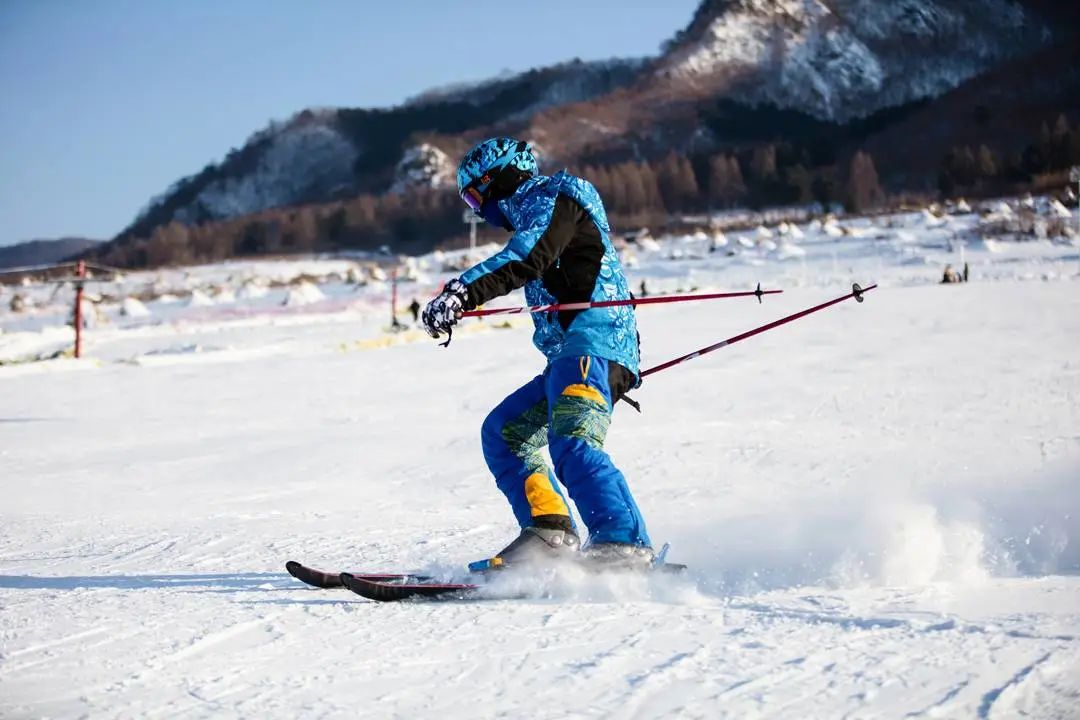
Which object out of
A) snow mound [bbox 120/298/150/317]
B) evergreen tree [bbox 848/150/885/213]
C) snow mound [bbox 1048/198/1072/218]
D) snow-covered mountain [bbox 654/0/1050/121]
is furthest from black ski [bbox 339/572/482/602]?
snow-covered mountain [bbox 654/0/1050/121]

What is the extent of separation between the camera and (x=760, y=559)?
165 inches

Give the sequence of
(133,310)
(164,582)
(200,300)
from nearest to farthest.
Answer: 1. (164,582)
2. (133,310)
3. (200,300)

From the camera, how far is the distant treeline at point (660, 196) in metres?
67.4

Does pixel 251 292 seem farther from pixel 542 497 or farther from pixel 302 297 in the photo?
pixel 542 497

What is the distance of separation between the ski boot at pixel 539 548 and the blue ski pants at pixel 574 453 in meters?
0.06

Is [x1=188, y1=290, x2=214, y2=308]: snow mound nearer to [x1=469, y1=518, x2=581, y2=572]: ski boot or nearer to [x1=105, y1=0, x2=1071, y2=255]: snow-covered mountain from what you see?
[x1=469, y1=518, x2=581, y2=572]: ski boot

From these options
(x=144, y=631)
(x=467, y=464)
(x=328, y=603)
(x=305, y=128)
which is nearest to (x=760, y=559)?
(x=328, y=603)

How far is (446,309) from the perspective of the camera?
3.51 m

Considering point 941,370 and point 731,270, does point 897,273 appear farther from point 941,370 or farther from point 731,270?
point 941,370

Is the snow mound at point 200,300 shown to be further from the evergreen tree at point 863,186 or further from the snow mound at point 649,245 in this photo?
the evergreen tree at point 863,186

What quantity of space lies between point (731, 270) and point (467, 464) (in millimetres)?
27649

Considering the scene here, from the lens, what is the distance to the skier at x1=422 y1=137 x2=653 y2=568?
365cm

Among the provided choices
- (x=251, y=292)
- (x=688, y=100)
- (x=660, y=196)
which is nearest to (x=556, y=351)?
(x=251, y=292)

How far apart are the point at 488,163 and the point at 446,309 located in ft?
2.31
